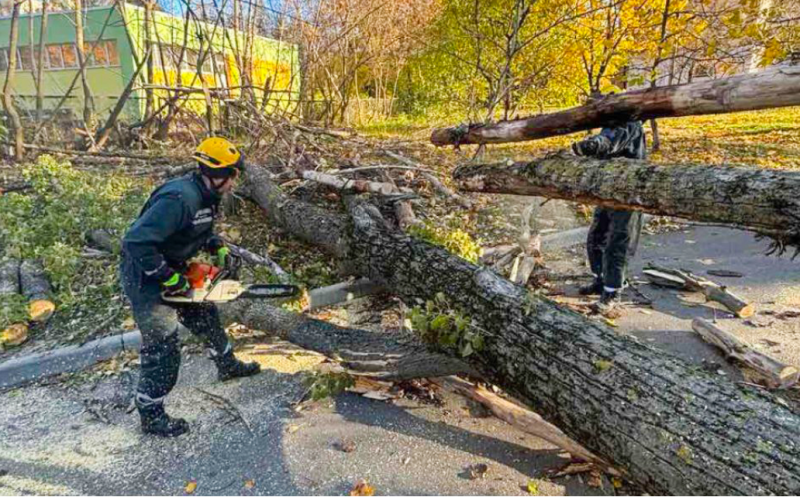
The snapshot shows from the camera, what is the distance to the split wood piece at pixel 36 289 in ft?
13.2

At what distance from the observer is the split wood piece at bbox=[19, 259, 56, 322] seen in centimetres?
402

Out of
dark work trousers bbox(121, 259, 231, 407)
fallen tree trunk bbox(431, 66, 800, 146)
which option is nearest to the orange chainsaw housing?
dark work trousers bbox(121, 259, 231, 407)

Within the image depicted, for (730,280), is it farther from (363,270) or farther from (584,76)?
(584,76)

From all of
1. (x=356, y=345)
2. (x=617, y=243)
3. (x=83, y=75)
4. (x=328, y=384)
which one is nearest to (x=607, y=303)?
(x=617, y=243)

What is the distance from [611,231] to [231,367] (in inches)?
126

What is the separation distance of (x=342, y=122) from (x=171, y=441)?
12.6 m

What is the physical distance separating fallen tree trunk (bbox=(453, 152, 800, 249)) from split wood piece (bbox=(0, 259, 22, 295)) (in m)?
4.19

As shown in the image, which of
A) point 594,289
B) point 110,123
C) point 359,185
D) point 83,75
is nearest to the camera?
point 594,289

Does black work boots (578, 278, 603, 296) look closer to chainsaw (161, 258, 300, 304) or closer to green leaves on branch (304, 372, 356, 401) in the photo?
green leaves on branch (304, 372, 356, 401)

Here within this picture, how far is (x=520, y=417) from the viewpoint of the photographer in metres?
2.68

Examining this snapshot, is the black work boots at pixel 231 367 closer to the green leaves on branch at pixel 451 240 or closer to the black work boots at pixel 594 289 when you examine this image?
the green leaves on branch at pixel 451 240

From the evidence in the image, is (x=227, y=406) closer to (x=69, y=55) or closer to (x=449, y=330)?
(x=449, y=330)

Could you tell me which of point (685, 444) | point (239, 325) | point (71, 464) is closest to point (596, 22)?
point (239, 325)

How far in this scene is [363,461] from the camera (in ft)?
8.43
